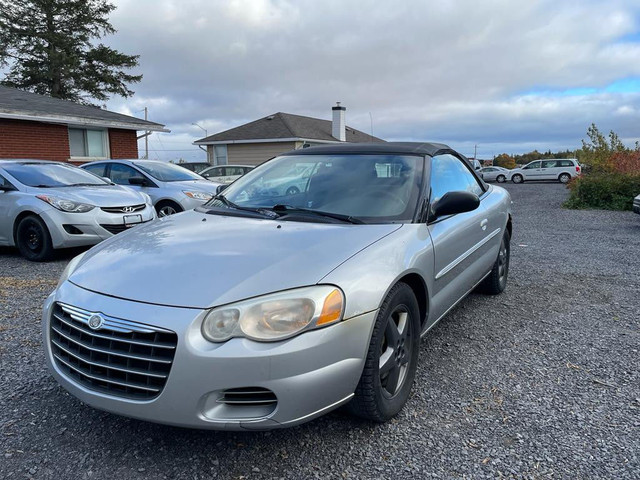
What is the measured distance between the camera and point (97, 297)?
2270mm

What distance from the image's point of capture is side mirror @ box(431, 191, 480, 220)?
308cm

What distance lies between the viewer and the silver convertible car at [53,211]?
6324 millimetres

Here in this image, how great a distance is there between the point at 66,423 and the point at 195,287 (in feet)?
3.84

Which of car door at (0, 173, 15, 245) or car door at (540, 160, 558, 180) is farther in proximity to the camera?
car door at (540, 160, 558, 180)

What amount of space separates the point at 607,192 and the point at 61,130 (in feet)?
54.4

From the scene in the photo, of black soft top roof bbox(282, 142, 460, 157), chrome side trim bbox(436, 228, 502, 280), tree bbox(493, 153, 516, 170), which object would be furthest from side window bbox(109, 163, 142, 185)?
tree bbox(493, 153, 516, 170)

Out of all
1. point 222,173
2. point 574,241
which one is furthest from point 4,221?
point 222,173

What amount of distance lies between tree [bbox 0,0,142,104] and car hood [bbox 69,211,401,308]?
30.7 metres

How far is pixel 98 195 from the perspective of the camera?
6762 millimetres

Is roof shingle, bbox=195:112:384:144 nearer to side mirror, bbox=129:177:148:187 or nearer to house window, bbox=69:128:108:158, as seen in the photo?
house window, bbox=69:128:108:158

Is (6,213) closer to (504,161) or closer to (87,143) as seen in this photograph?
(87,143)

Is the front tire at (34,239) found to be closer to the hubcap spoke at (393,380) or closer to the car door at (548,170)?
the hubcap spoke at (393,380)

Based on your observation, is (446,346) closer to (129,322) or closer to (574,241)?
(129,322)

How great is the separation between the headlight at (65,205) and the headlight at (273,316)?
204 inches
